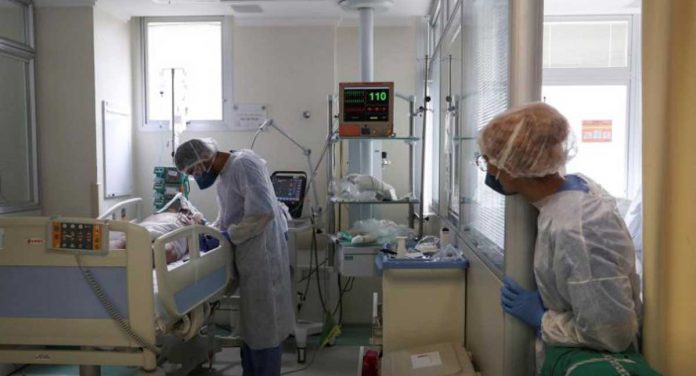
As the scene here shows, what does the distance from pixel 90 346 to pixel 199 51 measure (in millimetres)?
2729

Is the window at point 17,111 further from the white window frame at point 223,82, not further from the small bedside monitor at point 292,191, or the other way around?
the small bedside monitor at point 292,191

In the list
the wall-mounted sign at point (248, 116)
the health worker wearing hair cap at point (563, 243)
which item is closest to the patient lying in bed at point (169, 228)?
the wall-mounted sign at point (248, 116)

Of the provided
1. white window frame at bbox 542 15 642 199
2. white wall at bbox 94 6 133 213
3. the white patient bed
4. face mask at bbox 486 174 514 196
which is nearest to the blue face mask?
the white patient bed

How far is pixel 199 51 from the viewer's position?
4016 millimetres

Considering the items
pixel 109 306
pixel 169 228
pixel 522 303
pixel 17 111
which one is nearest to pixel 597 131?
pixel 522 303

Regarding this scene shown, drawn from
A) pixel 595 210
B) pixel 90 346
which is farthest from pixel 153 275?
pixel 595 210

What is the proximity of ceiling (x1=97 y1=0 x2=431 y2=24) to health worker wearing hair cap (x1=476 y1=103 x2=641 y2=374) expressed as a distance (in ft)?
8.01

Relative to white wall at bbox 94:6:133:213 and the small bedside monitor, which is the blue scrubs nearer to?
the small bedside monitor

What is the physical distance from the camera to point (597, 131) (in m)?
3.67

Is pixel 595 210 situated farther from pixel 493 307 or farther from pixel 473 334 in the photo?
pixel 473 334

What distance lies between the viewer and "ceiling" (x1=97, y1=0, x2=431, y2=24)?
3.51 meters

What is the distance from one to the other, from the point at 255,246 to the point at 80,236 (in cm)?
91

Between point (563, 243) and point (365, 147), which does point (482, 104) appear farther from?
point (365, 147)

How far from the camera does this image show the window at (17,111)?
10.4 feet
